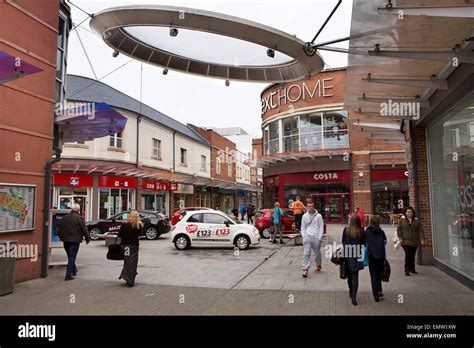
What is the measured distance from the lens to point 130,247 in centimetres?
805

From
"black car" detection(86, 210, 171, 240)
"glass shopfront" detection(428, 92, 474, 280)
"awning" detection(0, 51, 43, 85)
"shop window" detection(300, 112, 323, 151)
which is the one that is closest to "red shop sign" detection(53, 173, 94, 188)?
"black car" detection(86, 210, 171, 240)

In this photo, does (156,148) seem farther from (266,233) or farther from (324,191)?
(266,233)

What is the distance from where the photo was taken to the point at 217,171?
A: 145 ft

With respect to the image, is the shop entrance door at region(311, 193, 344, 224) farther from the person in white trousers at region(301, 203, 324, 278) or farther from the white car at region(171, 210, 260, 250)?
the person in white trousers at region(301, 203, 324, 278)

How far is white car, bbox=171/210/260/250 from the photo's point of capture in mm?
13789

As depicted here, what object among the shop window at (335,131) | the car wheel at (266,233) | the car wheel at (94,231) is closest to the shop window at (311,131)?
the shop window at (335,131)

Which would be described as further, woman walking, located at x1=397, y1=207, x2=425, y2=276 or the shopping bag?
woman walking, located at x1=397, y1=207, x2=425, y2=276

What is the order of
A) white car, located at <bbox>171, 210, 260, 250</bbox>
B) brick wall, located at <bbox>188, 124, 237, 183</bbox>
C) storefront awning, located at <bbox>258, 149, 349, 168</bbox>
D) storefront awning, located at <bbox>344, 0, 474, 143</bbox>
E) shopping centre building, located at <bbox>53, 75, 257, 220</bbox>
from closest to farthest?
storefront awning, located at <bbox>344, 0, 474, 143</bbox>
white car, located at <bbox>171, 210, 260, 250</bbox>
shopping centre building, located at <bbox>53, 75, 257, 220</bbox>
storefront awning, located at <bbox>258, 149, 349, 168</bbox>
brick wall, located at <bbox>188, 124, 237, 183</bbox>

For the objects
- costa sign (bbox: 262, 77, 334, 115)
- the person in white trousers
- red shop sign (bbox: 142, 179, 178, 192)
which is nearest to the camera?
the person in white trousers

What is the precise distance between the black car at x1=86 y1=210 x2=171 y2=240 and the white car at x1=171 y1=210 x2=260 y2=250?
426 cm

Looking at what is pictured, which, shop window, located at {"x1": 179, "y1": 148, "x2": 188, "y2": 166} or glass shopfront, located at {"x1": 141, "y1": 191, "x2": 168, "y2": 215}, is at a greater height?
shop window, located at {"x1": 179, "y1": 148, "x2": 188, "y2": 166}

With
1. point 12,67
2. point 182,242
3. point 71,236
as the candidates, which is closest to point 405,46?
point 12,67

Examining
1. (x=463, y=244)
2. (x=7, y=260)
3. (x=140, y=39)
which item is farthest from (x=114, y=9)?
(x=463, y=244)

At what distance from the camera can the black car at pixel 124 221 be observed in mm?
17688
